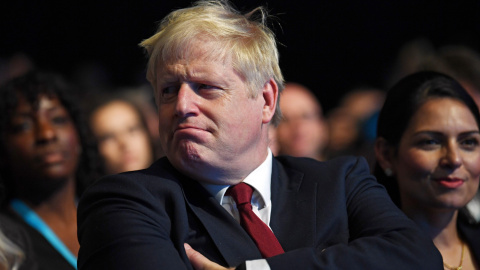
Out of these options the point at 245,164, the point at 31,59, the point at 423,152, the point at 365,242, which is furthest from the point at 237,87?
the point at 31,59

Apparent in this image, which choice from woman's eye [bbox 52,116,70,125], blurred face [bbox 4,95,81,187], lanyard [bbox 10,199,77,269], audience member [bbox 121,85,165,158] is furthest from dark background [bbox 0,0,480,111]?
lanyard [bbox 10,199,77,269]

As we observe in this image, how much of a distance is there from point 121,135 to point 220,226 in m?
2.86

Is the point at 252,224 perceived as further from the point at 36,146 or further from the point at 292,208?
the point at 36,146

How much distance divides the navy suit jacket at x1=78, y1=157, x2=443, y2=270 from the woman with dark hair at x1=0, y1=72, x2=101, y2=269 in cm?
162

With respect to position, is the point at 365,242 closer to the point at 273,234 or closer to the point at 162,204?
the point at 273,234

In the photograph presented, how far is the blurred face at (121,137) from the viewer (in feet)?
17.3

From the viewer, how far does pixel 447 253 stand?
342 centimetres

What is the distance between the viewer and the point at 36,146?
4176mm

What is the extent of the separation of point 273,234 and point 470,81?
103 inches

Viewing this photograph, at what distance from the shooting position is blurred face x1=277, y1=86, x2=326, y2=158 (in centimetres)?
557

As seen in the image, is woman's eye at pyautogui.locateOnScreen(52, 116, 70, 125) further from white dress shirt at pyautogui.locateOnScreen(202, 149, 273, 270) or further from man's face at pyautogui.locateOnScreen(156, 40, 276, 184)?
white dress shirt at pyautogui.locateOnScreen(202, 149, 273, 270)

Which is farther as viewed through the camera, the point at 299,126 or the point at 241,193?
the point at 299,126

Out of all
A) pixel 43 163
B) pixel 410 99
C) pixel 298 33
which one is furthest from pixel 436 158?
pixel 298 33

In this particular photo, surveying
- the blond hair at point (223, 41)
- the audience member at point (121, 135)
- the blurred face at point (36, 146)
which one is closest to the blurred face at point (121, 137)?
the audience member at point (121, 135)
